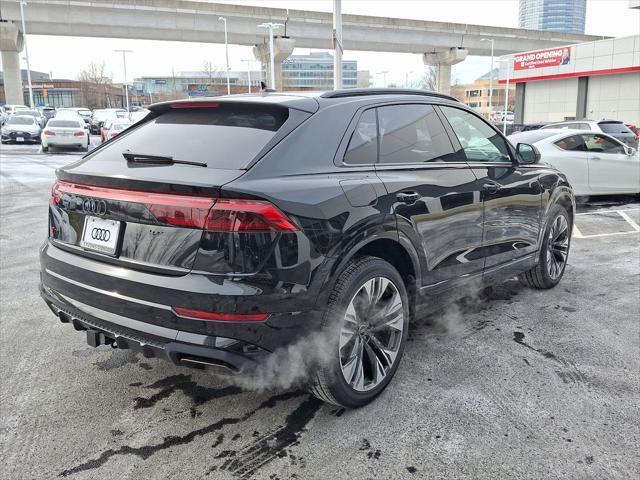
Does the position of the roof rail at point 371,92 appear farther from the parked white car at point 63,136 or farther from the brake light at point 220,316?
the parked white car at point 63,136

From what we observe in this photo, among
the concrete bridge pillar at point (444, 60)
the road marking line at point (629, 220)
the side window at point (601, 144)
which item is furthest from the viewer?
the concrete bridge pillar at point (444, 60)

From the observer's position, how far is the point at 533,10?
6762 inches

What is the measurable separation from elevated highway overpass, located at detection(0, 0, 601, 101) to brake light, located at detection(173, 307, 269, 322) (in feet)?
153

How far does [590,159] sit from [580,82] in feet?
110

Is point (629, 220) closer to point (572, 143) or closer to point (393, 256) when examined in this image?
point (572, 143)

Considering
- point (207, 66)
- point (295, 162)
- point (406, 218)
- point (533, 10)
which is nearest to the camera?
point (295, 162)

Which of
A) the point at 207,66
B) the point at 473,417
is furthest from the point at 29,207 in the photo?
the point at 207,66

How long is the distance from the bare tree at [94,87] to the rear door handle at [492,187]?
296ft

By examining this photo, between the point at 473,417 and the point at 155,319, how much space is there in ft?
5.82

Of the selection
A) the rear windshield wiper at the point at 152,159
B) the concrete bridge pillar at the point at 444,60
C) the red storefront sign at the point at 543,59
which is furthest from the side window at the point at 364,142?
the concrete bridge pillar at the point at 444,60

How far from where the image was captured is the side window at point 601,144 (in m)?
10.6

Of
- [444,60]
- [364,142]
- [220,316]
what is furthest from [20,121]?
[444,60]

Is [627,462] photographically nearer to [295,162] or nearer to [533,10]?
[295,162]

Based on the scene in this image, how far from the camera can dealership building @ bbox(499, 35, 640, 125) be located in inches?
1419
